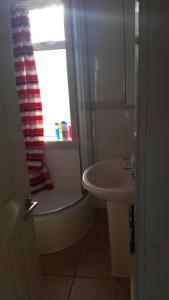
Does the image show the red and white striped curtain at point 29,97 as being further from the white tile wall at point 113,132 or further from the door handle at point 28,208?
the door handle at point 28,208

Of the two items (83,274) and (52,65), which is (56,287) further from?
(52,65)

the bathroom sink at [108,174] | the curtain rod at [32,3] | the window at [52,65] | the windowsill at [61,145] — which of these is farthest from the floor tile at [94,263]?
the curtain rod at [32,3]

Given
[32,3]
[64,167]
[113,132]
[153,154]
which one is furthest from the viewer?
[64,167]

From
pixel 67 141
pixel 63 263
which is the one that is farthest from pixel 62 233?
pixel 67 141

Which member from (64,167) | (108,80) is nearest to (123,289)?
(64,167)

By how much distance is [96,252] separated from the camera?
2.09 m

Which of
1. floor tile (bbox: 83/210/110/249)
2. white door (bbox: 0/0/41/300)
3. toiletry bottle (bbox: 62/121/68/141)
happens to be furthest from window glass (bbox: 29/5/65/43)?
floor tile (bbox: 83/210/110/249)

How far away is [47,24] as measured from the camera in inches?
92.1

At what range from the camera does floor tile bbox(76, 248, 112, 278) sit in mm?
1854

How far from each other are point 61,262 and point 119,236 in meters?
0.65

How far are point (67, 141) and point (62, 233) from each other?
96 cm

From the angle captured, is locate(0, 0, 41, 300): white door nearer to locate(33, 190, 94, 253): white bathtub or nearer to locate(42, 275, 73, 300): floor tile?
locate(42, 275, 73, 300): floor tile

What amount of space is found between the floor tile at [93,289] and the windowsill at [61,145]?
1.30 m

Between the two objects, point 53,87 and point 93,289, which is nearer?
point 93,289
